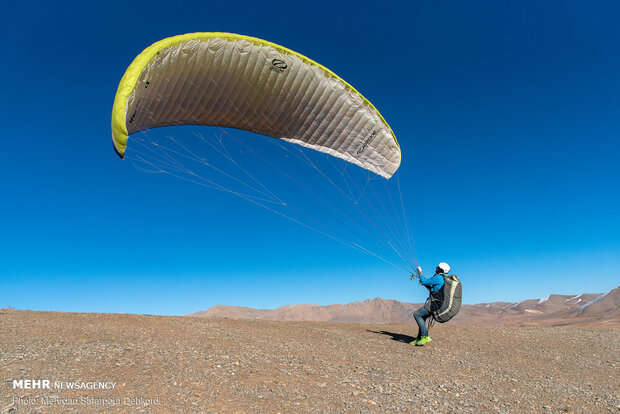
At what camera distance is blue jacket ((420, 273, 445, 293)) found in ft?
27.2

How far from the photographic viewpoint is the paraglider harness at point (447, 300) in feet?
26.4

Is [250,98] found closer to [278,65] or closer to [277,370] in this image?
[278,65]

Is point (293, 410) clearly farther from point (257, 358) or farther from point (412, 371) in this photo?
point (412, 371)

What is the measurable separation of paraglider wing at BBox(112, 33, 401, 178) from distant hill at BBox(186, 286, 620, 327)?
46.6 feet

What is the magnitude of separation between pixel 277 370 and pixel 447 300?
4370 millimetres

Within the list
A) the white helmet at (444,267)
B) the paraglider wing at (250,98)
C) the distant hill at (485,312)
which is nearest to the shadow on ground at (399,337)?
the white helmet at (444,267)

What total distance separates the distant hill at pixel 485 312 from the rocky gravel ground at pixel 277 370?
1166cm

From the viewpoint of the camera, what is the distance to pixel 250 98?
8.96m

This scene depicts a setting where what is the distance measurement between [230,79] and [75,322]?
6646mm

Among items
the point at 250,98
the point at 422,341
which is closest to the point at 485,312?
the point at 422,341

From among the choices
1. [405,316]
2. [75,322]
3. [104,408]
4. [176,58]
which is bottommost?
[405,316]

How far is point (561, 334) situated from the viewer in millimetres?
10516

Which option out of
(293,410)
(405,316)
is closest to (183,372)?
(293,410)

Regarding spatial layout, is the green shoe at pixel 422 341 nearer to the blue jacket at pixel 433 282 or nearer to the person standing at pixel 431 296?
the person standing at pixel 431 296
